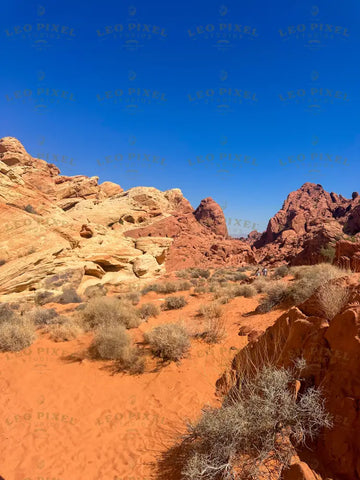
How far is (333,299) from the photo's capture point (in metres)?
3.18

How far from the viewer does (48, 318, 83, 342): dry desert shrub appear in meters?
7.10

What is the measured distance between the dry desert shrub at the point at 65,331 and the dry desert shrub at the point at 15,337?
54 centimetres

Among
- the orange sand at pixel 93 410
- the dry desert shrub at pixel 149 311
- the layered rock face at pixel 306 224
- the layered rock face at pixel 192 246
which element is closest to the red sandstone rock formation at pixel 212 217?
the layered rock face at pixel 192 246

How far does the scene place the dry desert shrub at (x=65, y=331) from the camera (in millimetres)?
7102

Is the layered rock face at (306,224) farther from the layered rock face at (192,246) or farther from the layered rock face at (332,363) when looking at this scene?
the layered rock face at (332,363)

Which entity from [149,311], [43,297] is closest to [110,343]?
[149,311]

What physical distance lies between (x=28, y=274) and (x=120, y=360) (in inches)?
362

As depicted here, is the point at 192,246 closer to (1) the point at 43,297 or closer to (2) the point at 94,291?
(2) the point at 94,291

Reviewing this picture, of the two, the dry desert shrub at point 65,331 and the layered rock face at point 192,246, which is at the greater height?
the layered rock face at point 192,246

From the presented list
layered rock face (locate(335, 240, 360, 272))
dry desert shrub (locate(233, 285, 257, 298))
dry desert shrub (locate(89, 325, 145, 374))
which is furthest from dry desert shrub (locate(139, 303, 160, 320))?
layered rock face (locate(335, 240, 360, 272))

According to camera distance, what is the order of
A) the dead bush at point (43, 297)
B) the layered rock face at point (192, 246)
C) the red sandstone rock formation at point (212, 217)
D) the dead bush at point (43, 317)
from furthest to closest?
the red sandstone rock formation at point (212, 217) → the layered rock face at point (192, 246) → the dead bush at point (43, 297) → the dead bush at point (43, 317)

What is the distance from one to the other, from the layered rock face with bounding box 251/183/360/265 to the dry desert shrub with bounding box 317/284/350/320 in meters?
21.5

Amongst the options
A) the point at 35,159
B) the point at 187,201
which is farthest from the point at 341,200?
the point at 35,159

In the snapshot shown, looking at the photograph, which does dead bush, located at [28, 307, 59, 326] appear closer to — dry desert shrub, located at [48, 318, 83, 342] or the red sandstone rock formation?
dry desert shrub, located at [48, 318, 83, 342]
